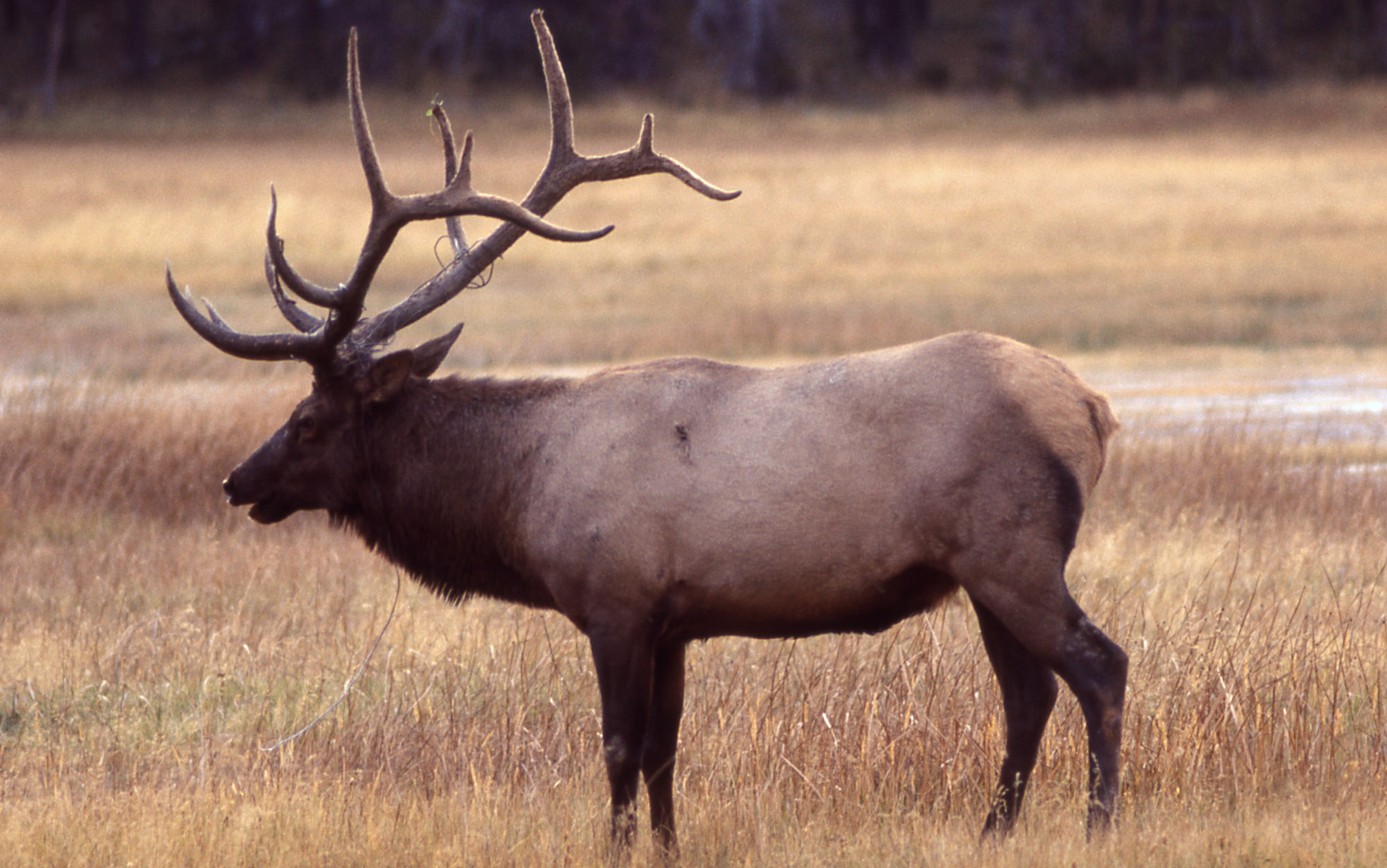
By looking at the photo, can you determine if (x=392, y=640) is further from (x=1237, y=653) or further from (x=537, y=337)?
(x=537, y=337)

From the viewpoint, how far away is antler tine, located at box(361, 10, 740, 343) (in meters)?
6.05

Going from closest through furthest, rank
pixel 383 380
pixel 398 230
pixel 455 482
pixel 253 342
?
pixel 455 482 < pixel 383 380 < pixel 253 342 < pixel 398 230

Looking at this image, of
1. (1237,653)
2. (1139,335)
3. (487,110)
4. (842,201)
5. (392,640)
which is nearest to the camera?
(1237,653)

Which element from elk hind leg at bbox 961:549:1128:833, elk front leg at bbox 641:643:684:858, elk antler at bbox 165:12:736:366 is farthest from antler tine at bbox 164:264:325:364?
elk hind leg at bbox 961:549:1128:833

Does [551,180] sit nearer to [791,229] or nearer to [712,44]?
[791,229]

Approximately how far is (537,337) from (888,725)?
50.5 ft

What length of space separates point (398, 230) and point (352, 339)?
44 centimetres

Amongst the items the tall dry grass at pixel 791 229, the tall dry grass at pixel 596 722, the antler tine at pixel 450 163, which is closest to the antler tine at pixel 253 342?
the antler tine at pixel 450 163

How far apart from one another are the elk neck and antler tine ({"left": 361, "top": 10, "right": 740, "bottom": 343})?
0.98 ft

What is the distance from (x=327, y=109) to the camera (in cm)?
4753

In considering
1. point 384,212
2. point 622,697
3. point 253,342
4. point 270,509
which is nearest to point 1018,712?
point 622,697

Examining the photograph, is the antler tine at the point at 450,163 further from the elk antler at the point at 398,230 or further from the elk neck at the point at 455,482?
the elk neck at the point at 455,482

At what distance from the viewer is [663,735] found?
5566 mm

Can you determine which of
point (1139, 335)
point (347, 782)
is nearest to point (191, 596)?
point (347, 782)
